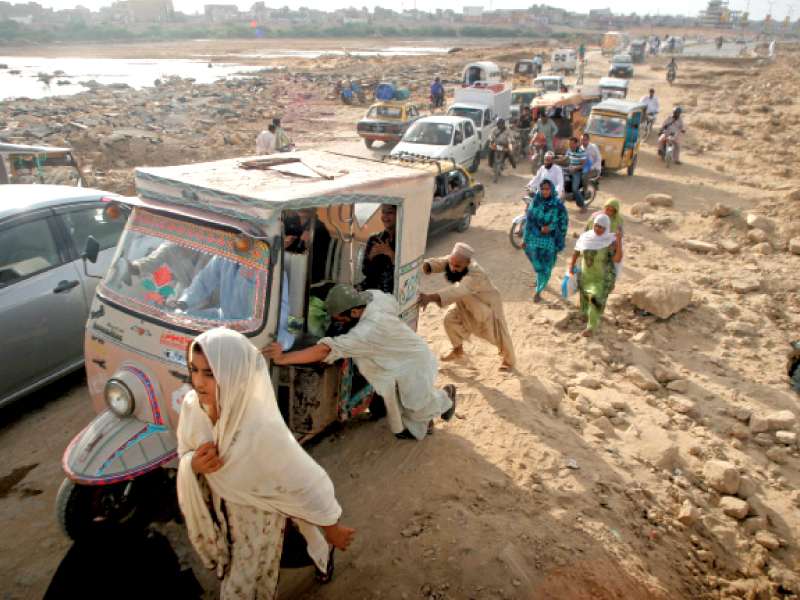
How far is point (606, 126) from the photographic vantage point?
1445cm

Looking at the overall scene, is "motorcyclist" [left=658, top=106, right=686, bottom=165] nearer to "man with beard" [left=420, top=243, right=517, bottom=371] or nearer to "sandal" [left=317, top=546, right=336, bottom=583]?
"man with beard" [left=420, top=243, right=517, bottom=371]

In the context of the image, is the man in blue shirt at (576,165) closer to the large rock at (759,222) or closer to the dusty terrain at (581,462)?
the dusty terrain at (581,462)

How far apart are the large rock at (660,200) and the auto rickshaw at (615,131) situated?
2.31 meters

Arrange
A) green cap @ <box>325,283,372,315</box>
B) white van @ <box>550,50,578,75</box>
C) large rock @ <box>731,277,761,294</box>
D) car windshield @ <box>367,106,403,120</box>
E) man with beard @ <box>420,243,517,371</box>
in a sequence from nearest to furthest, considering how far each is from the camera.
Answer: green cap @ <box>325,283,372,315</box>, man with beard @ <box>420,243,517,371</box>, large rock @ <box>731,277,761,294</box>, car windshield @ <box>367,106,403,120</box>, white van @ <box>550,50,578,75</box>

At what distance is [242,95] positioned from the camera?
2858 centimetres

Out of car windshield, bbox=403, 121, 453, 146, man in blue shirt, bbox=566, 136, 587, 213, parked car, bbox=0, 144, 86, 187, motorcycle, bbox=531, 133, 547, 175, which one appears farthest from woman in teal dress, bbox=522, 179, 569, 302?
motorcycle, bbox=531, 133, 547, 175

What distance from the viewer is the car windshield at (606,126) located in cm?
1424

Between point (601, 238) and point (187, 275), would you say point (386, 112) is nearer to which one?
point (601, 238)

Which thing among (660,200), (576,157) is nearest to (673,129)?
(660,200)

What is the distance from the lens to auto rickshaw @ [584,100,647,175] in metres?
14.2

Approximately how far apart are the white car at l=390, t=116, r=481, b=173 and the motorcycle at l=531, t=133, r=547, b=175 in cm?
159

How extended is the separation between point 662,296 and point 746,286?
1994 mm

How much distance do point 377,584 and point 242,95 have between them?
29.4 meters

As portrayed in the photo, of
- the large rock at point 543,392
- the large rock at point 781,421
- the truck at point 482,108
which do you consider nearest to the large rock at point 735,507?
the large rock at point 781,421
